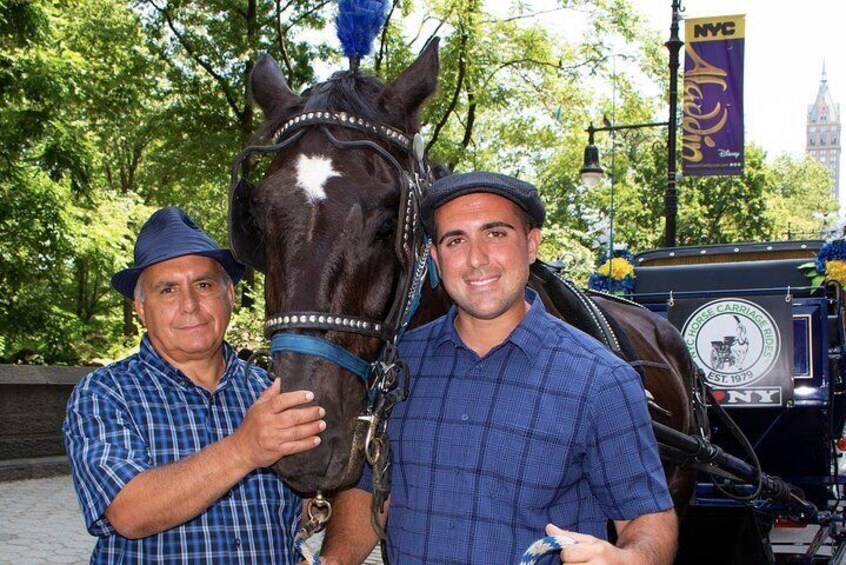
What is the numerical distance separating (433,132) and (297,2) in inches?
140

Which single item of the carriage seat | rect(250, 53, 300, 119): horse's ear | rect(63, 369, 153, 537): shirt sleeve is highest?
rect(250, 53, 300, 119): horse's ear

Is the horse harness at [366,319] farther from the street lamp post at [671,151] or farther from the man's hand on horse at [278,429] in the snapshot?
the street lamp post at [671,151]

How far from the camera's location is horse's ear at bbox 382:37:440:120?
2824 millimetres

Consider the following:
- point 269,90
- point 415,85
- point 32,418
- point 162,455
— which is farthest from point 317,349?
point 32,418

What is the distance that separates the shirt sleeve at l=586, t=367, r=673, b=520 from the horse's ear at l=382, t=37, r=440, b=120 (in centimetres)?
121

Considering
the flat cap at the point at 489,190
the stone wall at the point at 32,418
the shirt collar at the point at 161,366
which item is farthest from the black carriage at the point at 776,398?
the stone wall at the point at 32,418

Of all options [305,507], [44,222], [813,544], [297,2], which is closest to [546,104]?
[297,2]

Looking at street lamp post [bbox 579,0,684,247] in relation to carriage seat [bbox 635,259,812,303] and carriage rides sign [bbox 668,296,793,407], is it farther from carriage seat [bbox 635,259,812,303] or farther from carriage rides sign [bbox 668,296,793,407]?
carriage rides sign [bbox 668,296,793,407]

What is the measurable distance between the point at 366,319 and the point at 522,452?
556mm

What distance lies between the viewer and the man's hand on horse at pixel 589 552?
69.7 inches

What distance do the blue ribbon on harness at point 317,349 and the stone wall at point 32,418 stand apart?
9453mm

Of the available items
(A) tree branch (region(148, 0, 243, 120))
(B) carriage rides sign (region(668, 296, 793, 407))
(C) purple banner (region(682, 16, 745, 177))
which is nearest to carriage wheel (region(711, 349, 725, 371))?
(B) carriage rides sign (region(668, 296, 793, 407))

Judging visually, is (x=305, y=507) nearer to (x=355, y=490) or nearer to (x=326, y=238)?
(x=355, y=490)

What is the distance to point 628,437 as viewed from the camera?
2086mm
